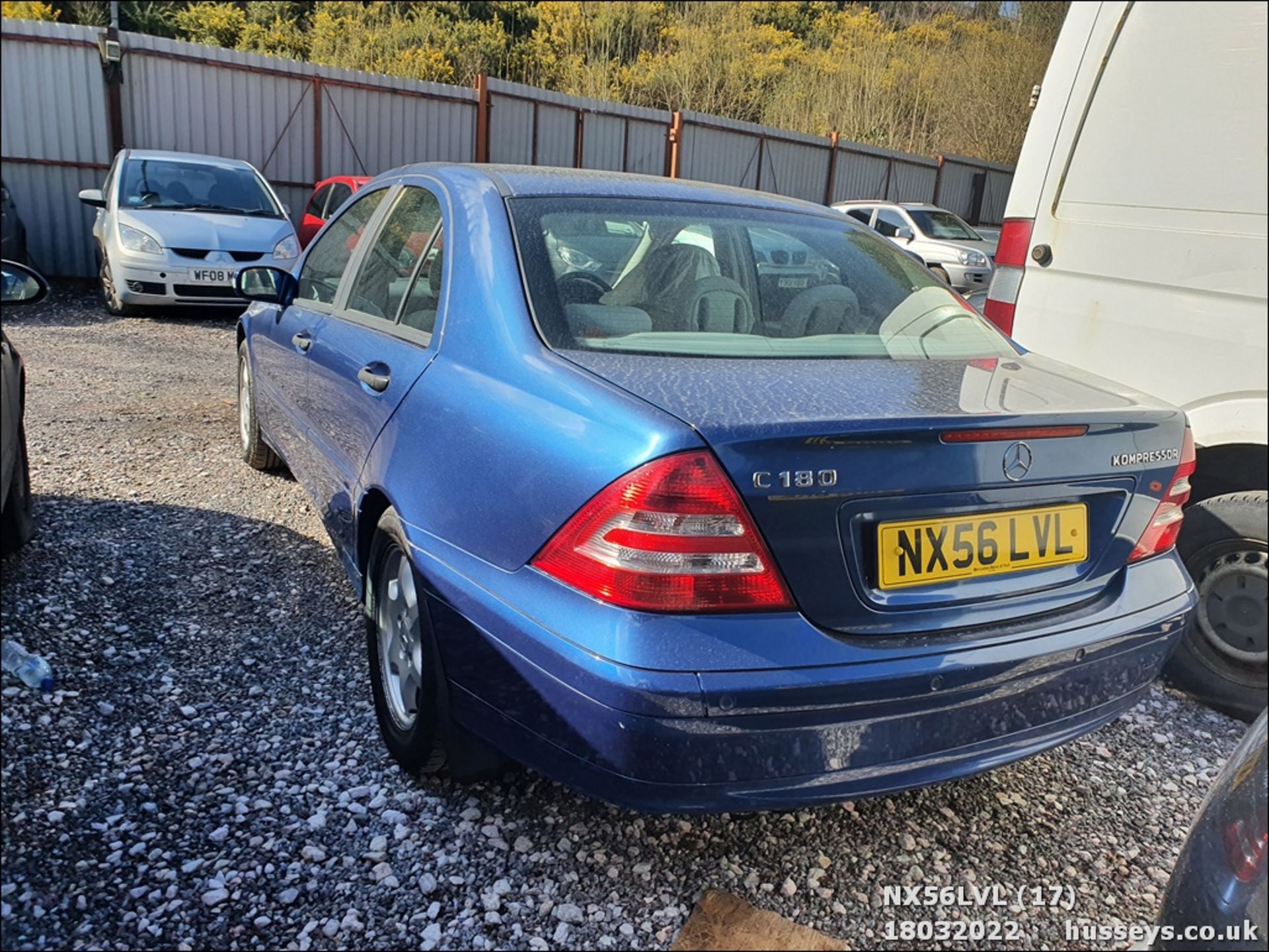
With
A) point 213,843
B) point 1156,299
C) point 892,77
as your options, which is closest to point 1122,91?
point 1156,299

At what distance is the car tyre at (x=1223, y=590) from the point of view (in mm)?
2426

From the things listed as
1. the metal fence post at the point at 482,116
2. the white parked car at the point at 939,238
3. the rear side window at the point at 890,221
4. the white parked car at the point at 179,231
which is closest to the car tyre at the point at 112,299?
the white parked car at the point at 179,231

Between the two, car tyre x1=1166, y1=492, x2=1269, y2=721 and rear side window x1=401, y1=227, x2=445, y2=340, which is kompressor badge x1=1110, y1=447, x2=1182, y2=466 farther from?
rear side window x1=401, y1=227, x2=445, y2=340

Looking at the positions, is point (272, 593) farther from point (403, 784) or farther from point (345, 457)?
point (403, 784)

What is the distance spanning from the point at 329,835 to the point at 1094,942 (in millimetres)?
1649

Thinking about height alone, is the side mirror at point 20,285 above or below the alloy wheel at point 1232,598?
above

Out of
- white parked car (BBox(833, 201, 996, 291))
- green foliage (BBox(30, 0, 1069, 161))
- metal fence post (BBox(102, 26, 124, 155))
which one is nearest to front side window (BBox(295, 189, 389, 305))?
metal fence post (BBox(102, 26, 124, 155))

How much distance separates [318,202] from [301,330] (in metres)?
8.61

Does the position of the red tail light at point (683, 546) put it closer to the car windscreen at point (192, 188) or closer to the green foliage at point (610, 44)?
the car windscreen at point (192, 188)

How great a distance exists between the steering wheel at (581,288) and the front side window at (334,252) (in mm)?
1211

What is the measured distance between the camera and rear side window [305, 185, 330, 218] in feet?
36.2

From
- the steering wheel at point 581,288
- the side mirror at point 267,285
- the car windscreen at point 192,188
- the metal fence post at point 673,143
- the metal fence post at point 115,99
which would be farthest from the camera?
the metal fence post at point 673,143

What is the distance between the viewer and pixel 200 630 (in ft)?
10.1

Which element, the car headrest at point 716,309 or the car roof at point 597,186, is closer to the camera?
the car headrest at point 716,309
